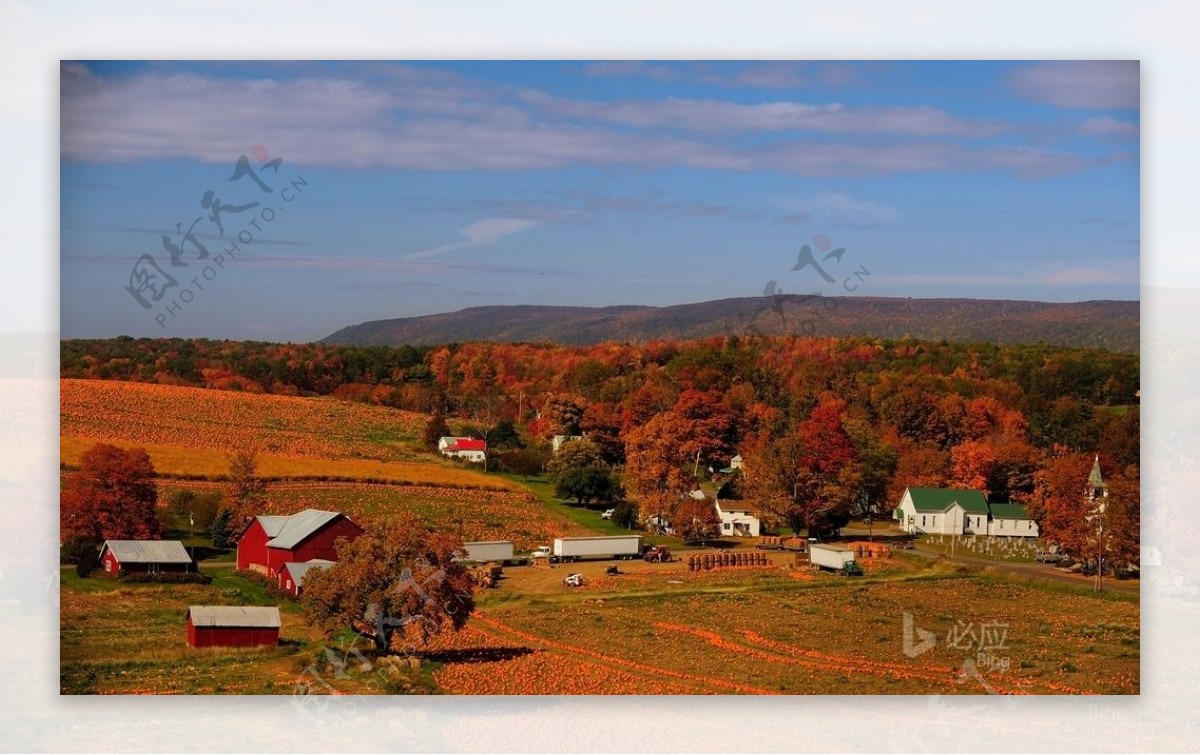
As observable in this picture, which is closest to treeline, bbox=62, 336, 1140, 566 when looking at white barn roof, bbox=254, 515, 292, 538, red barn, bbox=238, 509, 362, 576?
white barn roof, bbox=254, 515, 292, 538

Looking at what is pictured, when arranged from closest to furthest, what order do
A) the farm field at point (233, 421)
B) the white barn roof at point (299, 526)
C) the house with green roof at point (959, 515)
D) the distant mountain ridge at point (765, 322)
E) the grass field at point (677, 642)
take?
1. the grass field at point (677, 642)
2. the farm field at point (233, 421)
3. the white barn roof at point (299, 526)
4. the distant mountain ridge at point (765, 322)
5. the house with green roof at point (959, 515)

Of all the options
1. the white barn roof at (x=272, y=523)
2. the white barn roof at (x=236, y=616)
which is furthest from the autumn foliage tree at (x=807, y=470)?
the white barn roof at (x=236, y=616)

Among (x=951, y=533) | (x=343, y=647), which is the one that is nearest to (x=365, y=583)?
(x=343, y=647)

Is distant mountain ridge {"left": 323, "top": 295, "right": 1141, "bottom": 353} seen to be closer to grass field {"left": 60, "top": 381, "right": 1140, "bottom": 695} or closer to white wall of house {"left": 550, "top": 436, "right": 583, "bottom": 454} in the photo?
white wall of house {"left": 550, "top": 436, "right": 583, "bottom": 454}

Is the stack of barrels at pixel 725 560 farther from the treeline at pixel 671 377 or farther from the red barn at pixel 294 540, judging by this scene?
the red barn at pixel 294 540

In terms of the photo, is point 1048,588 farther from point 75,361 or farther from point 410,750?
point 75,361

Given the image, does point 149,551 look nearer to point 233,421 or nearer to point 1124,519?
point 233,421
